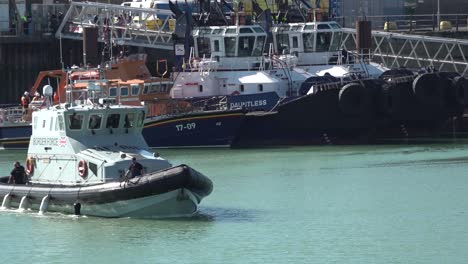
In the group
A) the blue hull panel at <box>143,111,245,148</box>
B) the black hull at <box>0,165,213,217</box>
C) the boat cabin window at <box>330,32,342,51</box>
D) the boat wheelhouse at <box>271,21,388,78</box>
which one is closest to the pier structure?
the boat cabin window at <box>330,32,342,51</box>

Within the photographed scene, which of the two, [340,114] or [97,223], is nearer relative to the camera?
[97,223]

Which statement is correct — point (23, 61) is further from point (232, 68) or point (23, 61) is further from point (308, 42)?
point (308, 42)

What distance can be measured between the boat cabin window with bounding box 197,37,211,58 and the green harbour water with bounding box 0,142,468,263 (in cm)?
1014

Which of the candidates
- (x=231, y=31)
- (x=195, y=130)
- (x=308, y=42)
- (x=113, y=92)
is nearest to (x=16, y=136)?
(x=113, y=92)

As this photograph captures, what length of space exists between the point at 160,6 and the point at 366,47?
360 inches

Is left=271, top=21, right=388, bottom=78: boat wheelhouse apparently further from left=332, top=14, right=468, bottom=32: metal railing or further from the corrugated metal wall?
the corrugated metal wall

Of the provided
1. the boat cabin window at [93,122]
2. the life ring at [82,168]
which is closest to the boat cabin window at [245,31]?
the boat cabin window at [93,122]

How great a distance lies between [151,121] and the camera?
43.1 m

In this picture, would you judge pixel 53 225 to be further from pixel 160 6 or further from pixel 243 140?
pixel 160 6

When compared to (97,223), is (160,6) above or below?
above

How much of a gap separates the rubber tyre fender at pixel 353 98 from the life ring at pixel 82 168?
15.6 metres

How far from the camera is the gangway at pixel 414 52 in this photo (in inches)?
2008

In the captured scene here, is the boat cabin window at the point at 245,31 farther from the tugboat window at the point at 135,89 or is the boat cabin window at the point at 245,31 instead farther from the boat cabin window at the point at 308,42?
the tugboat window at the point at 135,89

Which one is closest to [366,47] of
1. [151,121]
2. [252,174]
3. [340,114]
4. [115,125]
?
[340,114]
